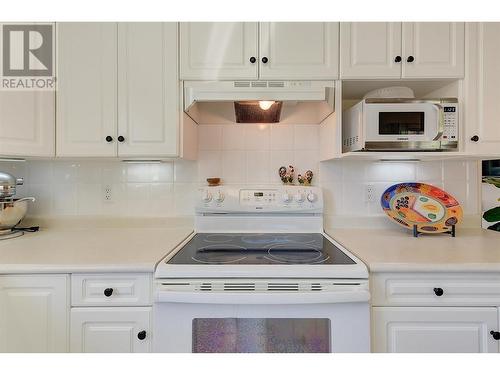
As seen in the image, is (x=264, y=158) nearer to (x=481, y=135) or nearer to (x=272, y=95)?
(x=272, y=95)

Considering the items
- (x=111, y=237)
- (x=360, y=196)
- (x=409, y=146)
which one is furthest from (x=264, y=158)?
(x=111, y=237)

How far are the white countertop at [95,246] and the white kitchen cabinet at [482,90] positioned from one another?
161cm

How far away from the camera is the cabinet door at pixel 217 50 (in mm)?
1425

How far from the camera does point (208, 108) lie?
5.42 feet

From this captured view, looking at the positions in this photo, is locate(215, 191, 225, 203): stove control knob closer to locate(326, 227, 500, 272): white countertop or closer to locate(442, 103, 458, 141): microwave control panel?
locate(326, 227, 500, 272): white countertop

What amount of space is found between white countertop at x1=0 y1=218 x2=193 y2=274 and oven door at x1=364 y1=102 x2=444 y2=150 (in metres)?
1.14

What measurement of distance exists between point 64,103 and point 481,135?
213 centimetres

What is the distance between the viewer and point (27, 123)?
4.62ft

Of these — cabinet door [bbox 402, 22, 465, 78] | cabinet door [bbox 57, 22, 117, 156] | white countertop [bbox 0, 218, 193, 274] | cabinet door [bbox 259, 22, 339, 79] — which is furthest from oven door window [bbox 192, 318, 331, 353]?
cabinet door [bbox 402, 22, 465, 78]

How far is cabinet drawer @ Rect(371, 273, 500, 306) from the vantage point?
1.09m

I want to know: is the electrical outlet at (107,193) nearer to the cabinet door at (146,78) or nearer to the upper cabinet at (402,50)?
the cabinet door at (146,78)

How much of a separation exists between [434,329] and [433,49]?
1317 millimetres

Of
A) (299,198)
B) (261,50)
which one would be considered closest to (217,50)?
(261,50)

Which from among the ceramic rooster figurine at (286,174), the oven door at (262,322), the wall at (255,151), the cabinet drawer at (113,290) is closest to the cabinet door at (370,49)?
the wall at (255,151)
